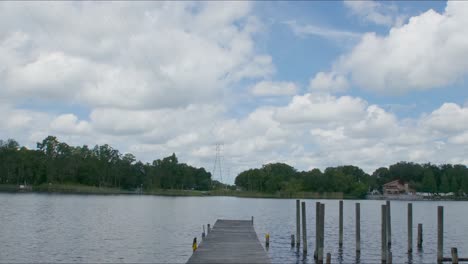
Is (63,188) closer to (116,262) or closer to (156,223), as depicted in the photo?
(156,223)

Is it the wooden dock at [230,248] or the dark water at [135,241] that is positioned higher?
the wooden dock at [230,248]

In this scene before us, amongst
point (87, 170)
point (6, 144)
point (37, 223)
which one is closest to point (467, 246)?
point (37, 223)

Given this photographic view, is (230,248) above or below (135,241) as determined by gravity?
above

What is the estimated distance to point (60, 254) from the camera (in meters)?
36.9

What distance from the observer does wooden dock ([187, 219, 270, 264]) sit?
1150 inches

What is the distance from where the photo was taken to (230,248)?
33.8m

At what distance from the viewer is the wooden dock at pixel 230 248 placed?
95.9 feet

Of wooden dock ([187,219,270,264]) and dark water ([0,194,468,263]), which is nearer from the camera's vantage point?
wooden dock ([187,219,270,264])

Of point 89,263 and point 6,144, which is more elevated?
point 6,144

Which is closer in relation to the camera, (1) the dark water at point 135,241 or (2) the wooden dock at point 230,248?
(2) the wooden dock at point 230,248

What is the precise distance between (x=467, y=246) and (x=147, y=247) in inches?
1107

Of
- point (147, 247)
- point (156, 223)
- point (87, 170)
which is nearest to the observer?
point (147, 247)

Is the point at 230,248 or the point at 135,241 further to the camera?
the point at 135,241

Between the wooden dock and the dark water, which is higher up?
the wooden dock
